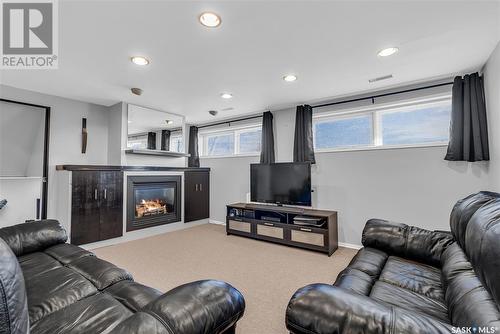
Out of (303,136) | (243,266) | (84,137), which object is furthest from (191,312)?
(84,137)

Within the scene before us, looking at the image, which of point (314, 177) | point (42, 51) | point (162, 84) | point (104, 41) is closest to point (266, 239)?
point (314, 177)

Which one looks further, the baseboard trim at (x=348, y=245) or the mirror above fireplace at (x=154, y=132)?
the mirror above fireplace at (x=154, y=132)

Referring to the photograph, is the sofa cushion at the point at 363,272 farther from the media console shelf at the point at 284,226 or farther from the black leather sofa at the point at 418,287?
the media console shelf at the point at 284,226

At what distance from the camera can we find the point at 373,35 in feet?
6.57

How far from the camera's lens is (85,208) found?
11.2 ft

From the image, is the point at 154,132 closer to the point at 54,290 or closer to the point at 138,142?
the point at 138,142

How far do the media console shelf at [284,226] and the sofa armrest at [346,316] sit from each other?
7.76 feet

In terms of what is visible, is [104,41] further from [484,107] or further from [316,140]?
[484,107]

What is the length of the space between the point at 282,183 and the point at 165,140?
2528 millimetres

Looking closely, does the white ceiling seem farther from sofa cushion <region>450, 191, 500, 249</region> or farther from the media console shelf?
the media console shelf

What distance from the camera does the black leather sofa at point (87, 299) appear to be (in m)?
0.69

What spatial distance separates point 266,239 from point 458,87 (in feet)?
10.8

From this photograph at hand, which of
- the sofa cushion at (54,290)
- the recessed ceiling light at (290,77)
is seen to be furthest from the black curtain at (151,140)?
the sofa cushion at (54,290)

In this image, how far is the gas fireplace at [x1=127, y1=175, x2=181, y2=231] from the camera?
3936 mm
